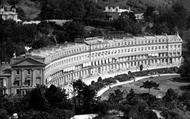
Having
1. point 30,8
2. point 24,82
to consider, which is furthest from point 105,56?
point 30,8

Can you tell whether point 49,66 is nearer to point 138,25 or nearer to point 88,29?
point 88,29

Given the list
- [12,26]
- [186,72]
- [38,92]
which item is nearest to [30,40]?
[12,26]

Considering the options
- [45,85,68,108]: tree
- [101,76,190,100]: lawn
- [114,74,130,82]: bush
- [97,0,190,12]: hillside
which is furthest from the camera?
[97,0,190,12]: hillside

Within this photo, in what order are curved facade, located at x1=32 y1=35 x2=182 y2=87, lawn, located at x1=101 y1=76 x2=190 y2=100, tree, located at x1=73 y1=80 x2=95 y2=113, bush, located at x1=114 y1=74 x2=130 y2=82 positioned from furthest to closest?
1. bush, located at x1=114 y1=74 x2=130 y2=82
2. lawn, located at x1=101 y1=76 x2=190 y2=100
3. curved facade, located at x1=32 y1=35 x2=182 y2=87
4. tree, located at x1=73 y1=80 x2=95 y2=113

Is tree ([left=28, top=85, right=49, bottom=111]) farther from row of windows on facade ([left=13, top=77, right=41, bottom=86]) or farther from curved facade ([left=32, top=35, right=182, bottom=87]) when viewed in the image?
curved facade ([left=32, top=35, right=182, bottom=87])

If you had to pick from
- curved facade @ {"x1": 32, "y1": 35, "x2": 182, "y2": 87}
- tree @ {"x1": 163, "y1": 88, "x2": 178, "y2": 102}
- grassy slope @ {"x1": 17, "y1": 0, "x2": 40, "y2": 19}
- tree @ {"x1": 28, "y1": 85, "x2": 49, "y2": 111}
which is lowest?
tree @ {"x1": 163, "y1": 88, "x2": 178, "y2": 102}

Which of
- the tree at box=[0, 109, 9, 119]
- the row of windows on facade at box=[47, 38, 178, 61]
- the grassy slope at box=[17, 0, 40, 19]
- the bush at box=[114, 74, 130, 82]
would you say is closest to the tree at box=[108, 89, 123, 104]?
the row of windows on facade at box=[47, 38, 178, 61]

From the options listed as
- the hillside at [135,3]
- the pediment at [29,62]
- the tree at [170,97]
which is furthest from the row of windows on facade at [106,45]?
the hillside at [135,3]

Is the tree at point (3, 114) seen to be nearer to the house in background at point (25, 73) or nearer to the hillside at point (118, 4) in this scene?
the house in background at point (25, 73)

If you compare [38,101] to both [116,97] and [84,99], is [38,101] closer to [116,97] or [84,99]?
[84,99]
